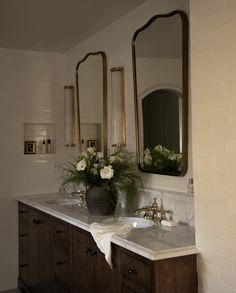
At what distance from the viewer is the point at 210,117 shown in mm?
1854

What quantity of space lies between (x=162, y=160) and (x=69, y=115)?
1.63m

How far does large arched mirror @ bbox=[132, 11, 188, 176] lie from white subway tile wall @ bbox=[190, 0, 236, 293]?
0.57 m

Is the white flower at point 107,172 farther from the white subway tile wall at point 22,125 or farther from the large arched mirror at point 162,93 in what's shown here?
the white subway tile wall at point 22,125

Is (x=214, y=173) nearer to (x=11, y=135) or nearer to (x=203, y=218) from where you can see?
(x=203, y=218)

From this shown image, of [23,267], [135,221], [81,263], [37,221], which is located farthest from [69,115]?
[81,263]

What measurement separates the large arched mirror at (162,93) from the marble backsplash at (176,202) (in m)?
0.14

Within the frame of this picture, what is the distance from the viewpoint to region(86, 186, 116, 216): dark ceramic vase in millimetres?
2807

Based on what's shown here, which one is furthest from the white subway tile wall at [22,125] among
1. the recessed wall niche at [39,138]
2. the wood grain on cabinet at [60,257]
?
the wood grain on cabinet at [60,257]

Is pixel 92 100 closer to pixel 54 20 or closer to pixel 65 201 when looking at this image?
pixel 54 20

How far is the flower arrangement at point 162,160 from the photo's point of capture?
103 inches

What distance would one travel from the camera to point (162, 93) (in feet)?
9.02

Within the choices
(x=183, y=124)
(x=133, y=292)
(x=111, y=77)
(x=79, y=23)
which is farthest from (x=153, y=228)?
(x=79, y=23)

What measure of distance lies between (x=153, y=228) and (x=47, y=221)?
Result: 115 cm

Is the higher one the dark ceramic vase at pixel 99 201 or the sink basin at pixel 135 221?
the dark ceramic vase at pixel 99 201
